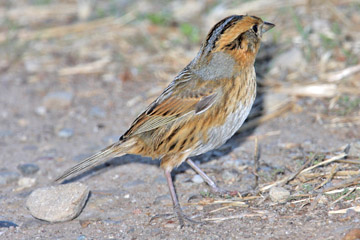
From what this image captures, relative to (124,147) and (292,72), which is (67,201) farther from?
(292,72)

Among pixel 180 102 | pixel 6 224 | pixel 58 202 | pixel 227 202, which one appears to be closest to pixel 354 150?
pixel 227 202

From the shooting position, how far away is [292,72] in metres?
7.31

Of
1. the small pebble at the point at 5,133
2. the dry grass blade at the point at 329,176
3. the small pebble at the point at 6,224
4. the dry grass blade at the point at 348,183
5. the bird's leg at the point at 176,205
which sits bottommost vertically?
the dry grass blade at the point at 329,176

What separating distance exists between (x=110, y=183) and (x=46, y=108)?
7.54 feet

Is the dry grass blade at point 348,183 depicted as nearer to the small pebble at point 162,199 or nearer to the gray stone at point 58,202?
the small pebble at point 162,199

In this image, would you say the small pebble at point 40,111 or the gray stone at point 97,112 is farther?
the small pebble at point 40,111

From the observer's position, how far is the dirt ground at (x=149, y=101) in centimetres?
462

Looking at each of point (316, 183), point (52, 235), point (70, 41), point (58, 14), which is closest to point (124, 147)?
point (52, 235)

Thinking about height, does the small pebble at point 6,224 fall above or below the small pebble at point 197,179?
above

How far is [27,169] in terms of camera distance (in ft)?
19.2

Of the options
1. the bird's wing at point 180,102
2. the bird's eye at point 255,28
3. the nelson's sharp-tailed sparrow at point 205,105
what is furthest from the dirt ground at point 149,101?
the bird's eye at point 255,28

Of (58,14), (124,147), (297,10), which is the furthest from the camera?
(58,14)

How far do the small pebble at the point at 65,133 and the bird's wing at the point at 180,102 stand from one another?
67.5 inches

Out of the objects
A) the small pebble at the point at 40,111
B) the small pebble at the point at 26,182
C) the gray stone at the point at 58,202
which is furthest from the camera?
the small pebble at the point at 40,111
